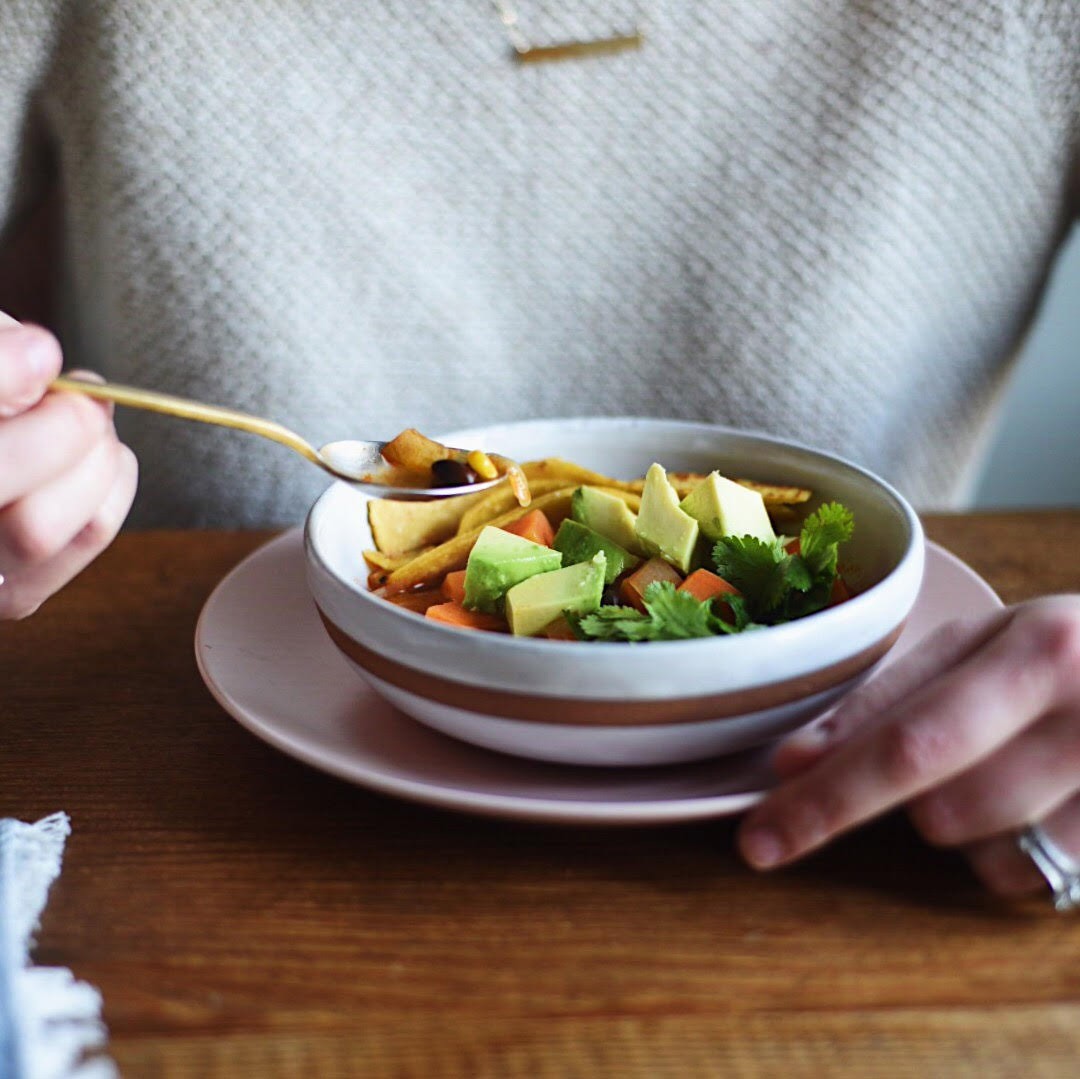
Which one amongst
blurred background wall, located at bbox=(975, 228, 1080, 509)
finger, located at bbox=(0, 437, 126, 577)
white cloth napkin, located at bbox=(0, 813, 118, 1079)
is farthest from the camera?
blurred background wall, located at bbox=(975, 228, 1080, 509)

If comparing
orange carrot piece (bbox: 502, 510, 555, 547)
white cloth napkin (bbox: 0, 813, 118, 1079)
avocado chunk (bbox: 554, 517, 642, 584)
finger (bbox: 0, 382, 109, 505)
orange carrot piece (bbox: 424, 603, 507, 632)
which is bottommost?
white cloth napkin (bbox: 0, 813, 118, 1079)

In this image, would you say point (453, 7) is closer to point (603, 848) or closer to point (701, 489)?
point (701, 489)

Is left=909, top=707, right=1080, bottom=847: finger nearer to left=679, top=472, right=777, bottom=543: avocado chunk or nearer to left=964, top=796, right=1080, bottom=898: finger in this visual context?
left=964, top=796, right=1080, bottom=898: finger

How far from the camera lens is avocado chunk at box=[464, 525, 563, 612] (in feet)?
2.87

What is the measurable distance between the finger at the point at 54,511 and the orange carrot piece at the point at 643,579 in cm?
42

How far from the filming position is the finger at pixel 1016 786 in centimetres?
67

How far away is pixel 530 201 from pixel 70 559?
858 millimetres

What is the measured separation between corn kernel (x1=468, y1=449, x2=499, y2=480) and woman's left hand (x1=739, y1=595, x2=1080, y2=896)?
42 centimetres

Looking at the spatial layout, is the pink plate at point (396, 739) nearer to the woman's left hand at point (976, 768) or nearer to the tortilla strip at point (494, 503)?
the woman's left hand at point (976, 768)

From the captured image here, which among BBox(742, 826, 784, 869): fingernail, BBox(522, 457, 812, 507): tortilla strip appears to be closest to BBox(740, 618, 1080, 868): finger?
BBox(742, 826, 784, 869): fingernail

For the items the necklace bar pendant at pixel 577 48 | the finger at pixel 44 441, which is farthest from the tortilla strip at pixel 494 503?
the necklace bar pendant at pixel 577 48

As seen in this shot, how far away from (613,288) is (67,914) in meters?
1.12

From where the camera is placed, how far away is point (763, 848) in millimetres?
685

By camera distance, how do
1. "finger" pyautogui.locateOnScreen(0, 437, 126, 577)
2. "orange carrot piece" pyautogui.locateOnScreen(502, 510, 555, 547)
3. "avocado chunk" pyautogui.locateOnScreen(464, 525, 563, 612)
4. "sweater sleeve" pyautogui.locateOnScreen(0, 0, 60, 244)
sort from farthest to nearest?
"sweater sleeve" pyautogui.locateOnScreen(0, 0, 60, 244) → "orange carrot piece" pyautogui.locateOnScreen(502, 510, 555, 547) → "avocado chunk" pyautogui.locateOnScreen(464, 525, 563, 612) → "finger" pyautogui.locateOnScreen(0, 437, 126, 577)
